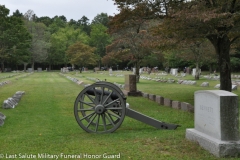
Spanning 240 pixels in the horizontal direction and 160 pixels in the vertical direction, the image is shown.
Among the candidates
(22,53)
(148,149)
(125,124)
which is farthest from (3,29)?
(148,149)

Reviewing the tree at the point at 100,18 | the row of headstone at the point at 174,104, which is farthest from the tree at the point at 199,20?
the tree at the point at 100,18

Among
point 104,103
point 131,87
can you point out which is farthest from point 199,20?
point 131,87

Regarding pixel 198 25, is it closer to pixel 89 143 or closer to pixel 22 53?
pixel 89 143

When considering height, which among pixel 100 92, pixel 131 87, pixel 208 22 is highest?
pixel 208 22

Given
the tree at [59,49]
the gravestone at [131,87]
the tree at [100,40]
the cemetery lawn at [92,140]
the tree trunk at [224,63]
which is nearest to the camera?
the cemetery lawn at [92,140]

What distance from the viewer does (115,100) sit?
7.65m

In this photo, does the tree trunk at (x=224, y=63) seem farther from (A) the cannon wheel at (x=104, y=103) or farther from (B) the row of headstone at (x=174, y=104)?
(A) the cannon wheel at (x=104, y=103)

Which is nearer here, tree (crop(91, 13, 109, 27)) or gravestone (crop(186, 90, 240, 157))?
gravestone (crop(186, 90, 240, 157))

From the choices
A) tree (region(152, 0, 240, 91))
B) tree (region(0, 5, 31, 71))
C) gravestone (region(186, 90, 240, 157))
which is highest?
tree (region(0, 5, 31, 71))

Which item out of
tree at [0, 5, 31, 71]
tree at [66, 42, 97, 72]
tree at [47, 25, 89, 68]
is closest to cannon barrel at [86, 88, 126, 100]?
tree at [0, 5, 31, 71]

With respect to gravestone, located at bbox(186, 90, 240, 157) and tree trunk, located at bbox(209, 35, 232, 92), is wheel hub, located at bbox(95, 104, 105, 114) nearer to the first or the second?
gravestone, located at bbox(186, 90, 240, 157)

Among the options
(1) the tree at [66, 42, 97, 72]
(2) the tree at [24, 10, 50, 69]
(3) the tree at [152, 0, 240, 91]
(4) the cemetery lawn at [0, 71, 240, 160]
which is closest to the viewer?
(4) the cemetery lawn at [0, 71, 240, 160]

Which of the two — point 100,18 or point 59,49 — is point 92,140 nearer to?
point 59,49

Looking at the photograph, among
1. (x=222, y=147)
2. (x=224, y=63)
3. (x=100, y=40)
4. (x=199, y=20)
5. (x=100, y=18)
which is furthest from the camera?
(x=100, y=18)
